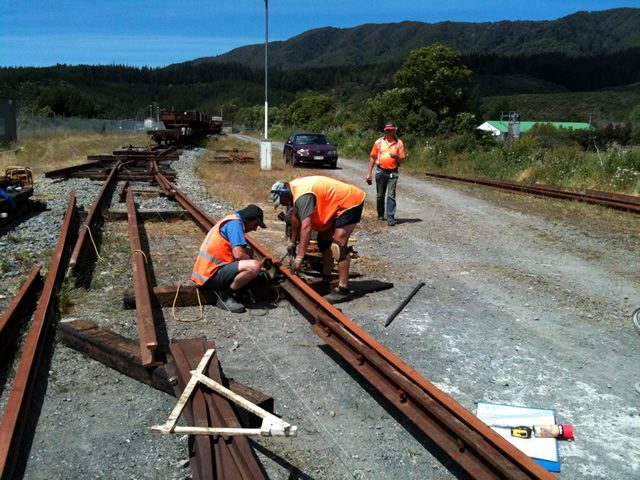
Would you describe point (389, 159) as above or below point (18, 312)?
above

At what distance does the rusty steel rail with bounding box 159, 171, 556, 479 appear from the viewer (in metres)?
2.95

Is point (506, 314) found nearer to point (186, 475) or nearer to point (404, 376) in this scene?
point (404, 376)

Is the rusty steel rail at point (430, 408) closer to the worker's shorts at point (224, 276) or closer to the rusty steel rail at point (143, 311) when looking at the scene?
the worker's shorts at point (224, 276)

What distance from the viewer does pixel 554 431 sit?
361cm

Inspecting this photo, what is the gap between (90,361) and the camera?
15.2 ft

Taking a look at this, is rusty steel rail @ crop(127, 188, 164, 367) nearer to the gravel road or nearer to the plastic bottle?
the gravel road

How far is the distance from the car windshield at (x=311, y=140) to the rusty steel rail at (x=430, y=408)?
18.9 metres

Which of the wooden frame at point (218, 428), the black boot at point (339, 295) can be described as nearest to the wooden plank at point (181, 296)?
the black boot at point (339, 295)

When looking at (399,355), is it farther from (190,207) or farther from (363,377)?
(190,207)

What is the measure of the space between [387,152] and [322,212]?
5.08 m

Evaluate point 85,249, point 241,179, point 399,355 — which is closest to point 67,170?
point 241,179

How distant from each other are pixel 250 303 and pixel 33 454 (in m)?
2.97

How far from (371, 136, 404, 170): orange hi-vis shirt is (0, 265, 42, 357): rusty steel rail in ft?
20.7

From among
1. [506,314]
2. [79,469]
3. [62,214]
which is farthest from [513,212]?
[79,469]
